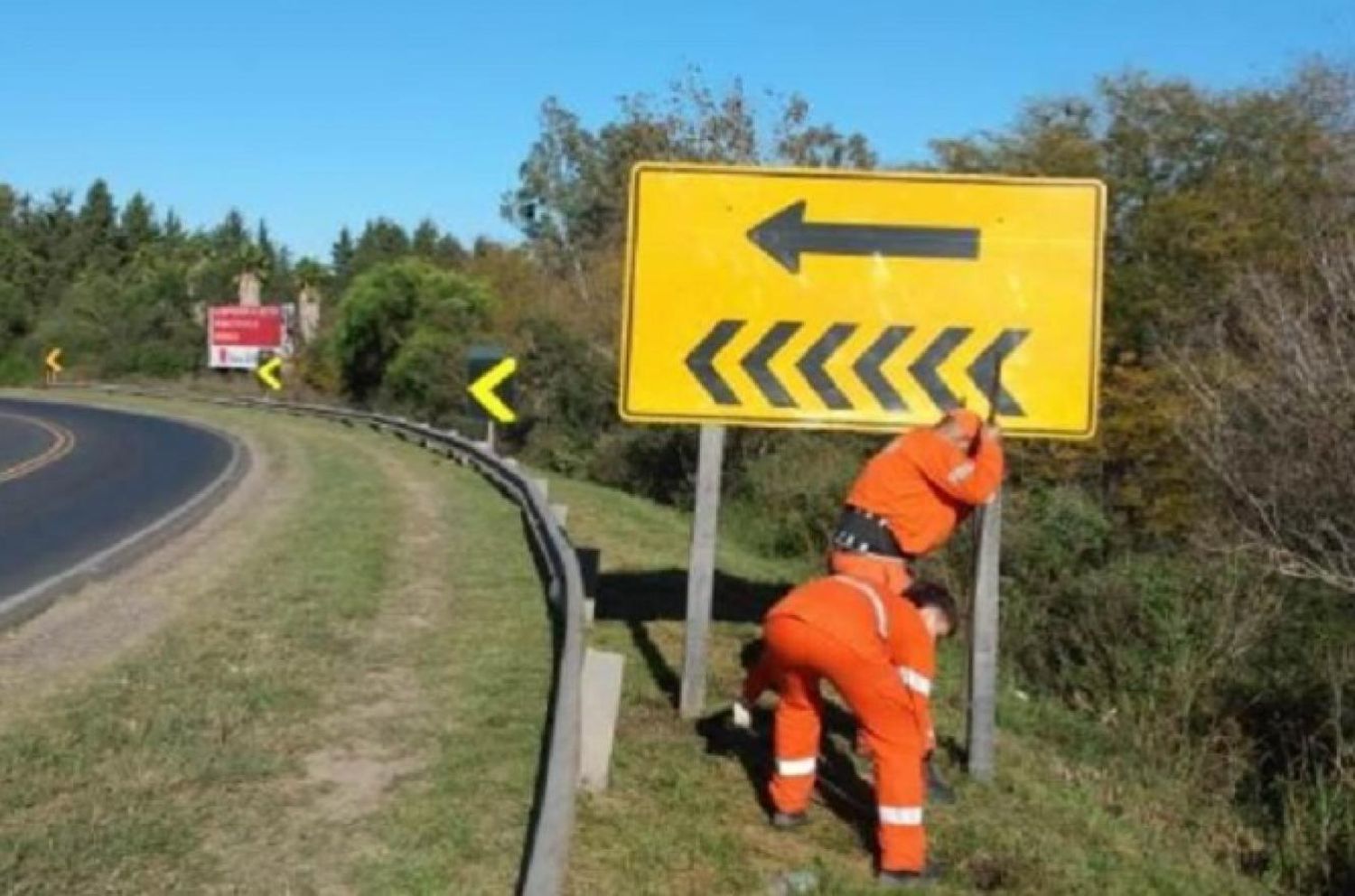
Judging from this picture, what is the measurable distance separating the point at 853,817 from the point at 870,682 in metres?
0.99

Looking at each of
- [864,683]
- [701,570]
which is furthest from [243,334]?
[864,683]

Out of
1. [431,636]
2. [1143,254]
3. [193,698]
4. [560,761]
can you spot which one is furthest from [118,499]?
[1143,254]

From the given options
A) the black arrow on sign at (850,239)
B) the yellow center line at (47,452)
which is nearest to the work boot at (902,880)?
the black arrow on sign at (850,239)

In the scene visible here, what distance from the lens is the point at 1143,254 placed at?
1307 inches

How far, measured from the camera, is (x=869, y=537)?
21.1 ft

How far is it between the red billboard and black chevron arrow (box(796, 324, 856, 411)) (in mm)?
64467

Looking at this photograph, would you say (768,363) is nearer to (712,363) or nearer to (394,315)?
(712,363)

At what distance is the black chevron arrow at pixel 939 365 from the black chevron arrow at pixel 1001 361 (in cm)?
13

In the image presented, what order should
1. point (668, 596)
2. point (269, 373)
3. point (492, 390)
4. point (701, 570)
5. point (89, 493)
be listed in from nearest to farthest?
point (701, 570), point (668, 596), point (89, 493), point (492, 390), point (269, 373)

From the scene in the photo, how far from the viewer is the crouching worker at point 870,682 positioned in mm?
5746

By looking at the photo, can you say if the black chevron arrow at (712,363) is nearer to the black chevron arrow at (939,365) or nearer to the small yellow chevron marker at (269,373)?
the black chevron arrow at (939,365)

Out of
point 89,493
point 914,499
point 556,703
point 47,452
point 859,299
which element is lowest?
point 89,493

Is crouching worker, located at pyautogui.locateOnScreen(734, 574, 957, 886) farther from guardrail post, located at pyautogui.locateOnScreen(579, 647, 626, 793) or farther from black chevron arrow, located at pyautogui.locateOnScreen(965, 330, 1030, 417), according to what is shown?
black chevron arrow, located at pyautogui.locateOnScreen(965, 330, 1030, 417)

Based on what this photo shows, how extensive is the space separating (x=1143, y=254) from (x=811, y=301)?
2713 centimetres
